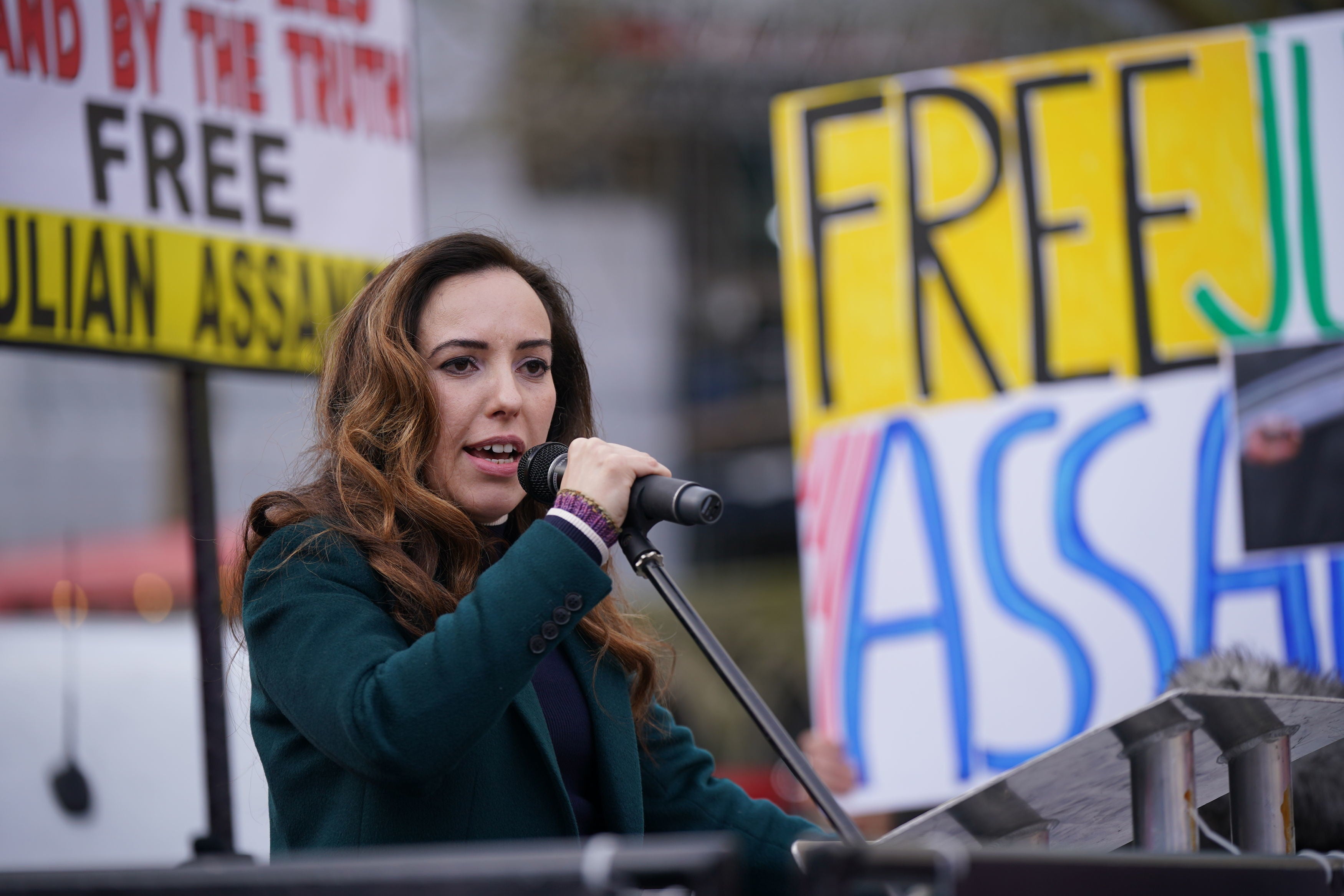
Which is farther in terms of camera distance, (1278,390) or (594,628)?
(1278,390)

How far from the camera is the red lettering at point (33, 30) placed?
8.51 ft

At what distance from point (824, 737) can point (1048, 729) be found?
548 millimetres

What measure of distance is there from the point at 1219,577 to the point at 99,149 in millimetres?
2618

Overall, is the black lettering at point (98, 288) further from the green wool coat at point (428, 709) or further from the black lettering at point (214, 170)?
the green wool coat at point (428, 709)

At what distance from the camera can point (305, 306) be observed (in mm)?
3027

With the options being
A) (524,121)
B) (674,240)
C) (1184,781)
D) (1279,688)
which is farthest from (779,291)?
(1184,781)

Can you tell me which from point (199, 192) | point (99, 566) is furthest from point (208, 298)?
point (99, 566)

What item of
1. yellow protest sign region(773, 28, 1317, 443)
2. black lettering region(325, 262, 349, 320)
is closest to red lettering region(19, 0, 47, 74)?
black lettering region(325, 262, 349, 320)

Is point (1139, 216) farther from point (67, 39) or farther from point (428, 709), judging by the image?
point (428, 709)

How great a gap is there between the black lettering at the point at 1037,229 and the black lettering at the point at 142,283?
2.12 m

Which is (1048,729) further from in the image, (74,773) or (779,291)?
(779,291)

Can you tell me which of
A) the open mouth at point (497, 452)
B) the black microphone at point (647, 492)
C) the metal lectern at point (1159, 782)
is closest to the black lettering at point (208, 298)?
the open mouth at point (497, 452)

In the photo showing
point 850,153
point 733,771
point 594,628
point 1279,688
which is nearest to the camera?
point 594,628

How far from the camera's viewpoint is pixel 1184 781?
1.61 metres
